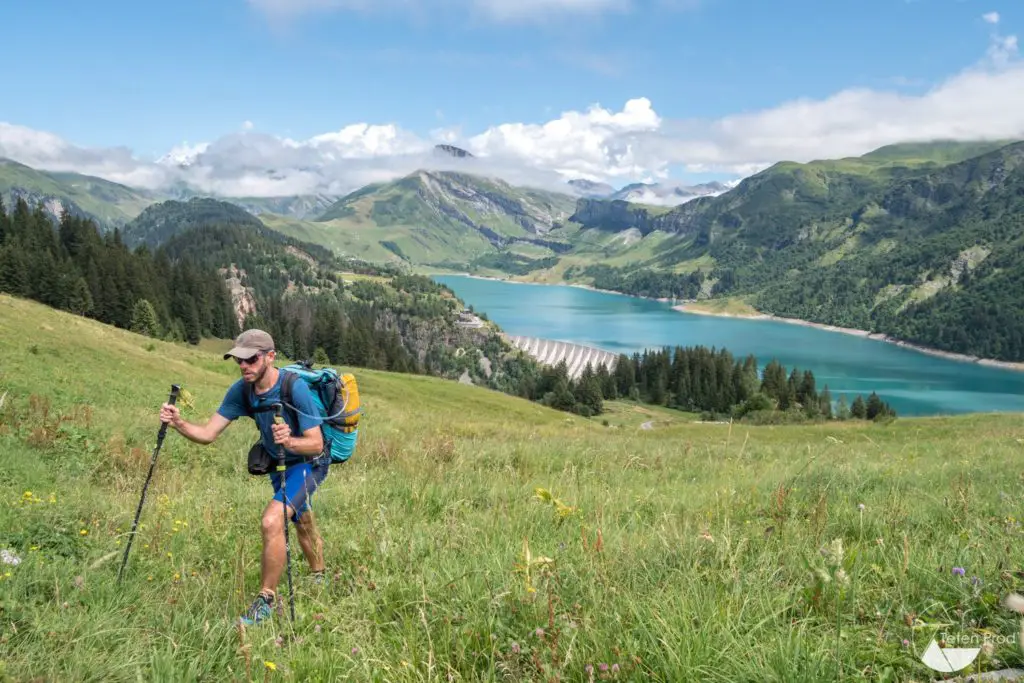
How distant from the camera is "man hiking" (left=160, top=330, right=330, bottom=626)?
18.0 feet

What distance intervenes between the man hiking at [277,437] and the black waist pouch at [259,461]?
0.18 feet

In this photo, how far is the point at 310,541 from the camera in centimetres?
594

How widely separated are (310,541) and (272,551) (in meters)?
0.54

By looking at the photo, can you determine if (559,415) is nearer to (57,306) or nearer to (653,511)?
(653,511)

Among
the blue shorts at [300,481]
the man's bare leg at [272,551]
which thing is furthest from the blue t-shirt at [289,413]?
the man's bare leg at [272,551]

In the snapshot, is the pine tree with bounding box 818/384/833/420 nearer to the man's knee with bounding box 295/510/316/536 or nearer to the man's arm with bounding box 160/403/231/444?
the man's knee with bounding box 295/510/316/536

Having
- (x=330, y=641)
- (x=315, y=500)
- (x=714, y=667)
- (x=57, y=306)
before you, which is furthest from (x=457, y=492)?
(x=57, y=306)

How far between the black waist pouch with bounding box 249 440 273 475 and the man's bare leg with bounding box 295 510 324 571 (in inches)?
24.4

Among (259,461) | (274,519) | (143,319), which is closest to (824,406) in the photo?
(143,319)

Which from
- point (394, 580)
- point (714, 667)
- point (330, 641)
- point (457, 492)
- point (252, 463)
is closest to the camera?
point (714, 667)

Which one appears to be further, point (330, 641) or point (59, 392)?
point (59, 392)

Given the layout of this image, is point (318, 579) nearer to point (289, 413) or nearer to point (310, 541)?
point (310, 541)

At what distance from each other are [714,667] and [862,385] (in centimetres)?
19818

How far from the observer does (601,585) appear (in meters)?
4.11
